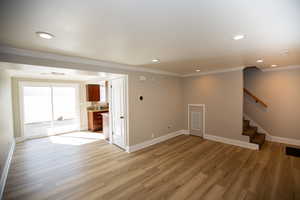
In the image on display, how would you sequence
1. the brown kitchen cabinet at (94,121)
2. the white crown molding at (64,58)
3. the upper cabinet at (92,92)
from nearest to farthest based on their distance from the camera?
the white crown molding at (64,58) → the brown kitchen cabinet at (94,121) → the upper cabinet at (92,92)

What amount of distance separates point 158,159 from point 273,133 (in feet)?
13.3

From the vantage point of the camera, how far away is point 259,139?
13.1 feet

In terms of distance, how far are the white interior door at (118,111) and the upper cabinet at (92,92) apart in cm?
255

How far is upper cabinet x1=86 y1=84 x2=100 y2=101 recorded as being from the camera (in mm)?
6238

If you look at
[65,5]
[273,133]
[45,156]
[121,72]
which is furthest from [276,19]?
[45,156]

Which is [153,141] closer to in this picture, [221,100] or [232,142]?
[232,142]

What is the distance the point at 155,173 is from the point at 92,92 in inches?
196

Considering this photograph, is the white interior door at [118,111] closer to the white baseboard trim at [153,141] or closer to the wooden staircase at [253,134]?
the white baseboard trim at [153,141]

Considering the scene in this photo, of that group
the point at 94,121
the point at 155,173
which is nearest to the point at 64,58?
the point at 155,173

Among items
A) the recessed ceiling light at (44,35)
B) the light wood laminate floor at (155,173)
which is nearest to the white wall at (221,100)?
the light wood laminate floor at (155,173)

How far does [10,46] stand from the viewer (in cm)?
205

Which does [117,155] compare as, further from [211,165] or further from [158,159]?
[211,165]

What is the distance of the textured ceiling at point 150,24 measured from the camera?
3.76ft

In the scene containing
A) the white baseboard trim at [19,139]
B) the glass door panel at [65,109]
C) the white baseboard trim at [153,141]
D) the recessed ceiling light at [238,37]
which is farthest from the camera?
the glass door panel at [65,109]
